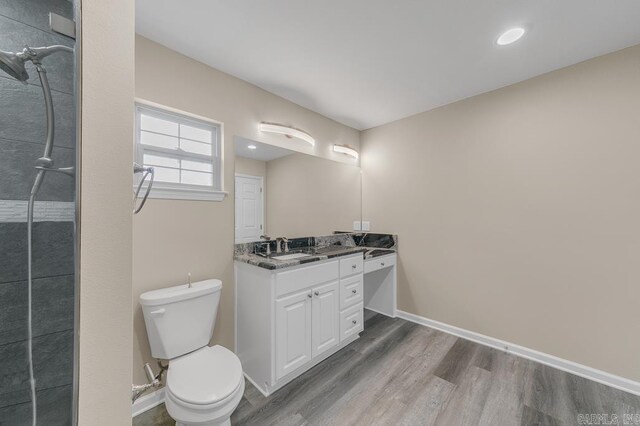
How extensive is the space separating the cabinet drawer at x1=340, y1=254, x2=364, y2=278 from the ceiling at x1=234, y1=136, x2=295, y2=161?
1164 millimetres

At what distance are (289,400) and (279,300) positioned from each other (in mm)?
659

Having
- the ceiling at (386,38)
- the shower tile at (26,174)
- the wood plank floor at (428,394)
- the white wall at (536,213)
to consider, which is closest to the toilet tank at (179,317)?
the wood plank floor at (428,394)

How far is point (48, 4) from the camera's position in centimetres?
68

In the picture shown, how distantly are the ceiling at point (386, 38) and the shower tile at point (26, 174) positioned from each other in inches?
45.0

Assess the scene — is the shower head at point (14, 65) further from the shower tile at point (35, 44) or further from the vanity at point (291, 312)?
the vanity at point (291, 312)

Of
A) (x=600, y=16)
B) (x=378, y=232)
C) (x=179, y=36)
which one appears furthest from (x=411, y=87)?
(x=179, y=36)

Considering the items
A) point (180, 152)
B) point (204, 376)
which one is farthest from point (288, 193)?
point (204, 376)

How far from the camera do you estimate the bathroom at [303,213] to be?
67 centimetres

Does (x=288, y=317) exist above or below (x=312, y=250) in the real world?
below

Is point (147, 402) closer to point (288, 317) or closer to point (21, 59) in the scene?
point (288, 317)

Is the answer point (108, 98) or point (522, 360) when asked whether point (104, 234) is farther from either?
point (522, 360)

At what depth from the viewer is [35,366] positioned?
2.36ft

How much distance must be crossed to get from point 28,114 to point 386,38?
5.93ft

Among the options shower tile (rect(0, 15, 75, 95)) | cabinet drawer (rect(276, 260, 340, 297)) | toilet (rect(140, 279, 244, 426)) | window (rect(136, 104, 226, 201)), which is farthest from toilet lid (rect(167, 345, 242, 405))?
shower tile (rect(0, 15, 75, 95))
